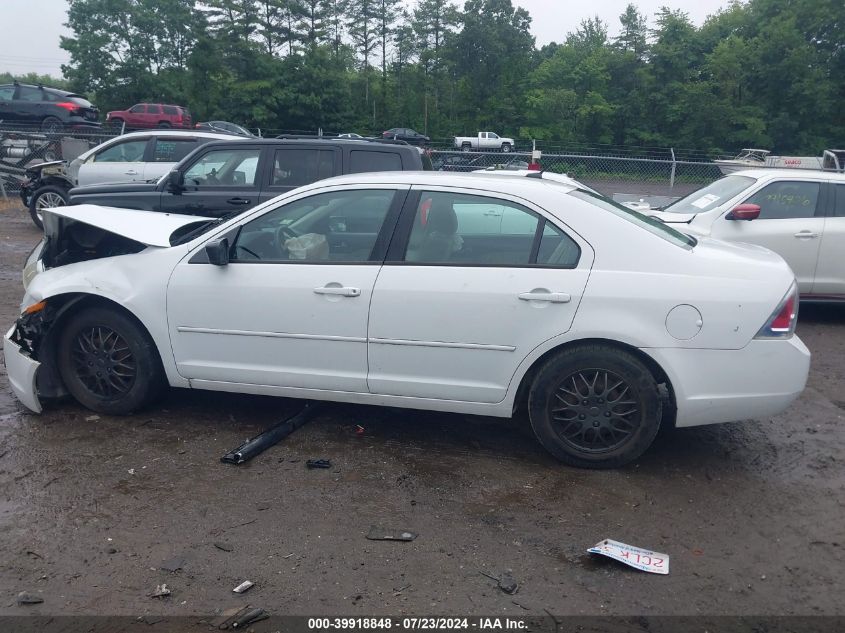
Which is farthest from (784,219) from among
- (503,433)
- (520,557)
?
(520,557)

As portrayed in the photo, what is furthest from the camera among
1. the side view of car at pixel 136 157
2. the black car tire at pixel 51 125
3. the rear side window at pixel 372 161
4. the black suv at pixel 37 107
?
the black suv at pixel 37 107

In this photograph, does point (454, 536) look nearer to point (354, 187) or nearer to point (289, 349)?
point (289, 349)

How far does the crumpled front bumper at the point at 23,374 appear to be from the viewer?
5.04 m

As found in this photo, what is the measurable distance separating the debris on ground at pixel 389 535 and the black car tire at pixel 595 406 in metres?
A: 1.08

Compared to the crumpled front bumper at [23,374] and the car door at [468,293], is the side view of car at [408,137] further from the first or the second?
the car door at [468,293]

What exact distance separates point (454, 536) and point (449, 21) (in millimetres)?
61181

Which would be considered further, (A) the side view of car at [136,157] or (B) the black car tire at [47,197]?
(B) the black car tire at [47,197]

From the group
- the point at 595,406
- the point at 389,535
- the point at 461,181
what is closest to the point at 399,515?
the point at 389,535

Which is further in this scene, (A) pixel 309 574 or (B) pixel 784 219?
(B) pixel 784 219

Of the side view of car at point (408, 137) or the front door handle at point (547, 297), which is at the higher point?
the side view of car at point (408, 137)

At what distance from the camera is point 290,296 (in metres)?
4.67

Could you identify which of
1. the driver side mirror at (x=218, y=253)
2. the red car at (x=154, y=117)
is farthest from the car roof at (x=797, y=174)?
the red car at (x=154, y=117)

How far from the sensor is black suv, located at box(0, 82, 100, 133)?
29.9m

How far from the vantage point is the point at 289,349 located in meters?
4.73
